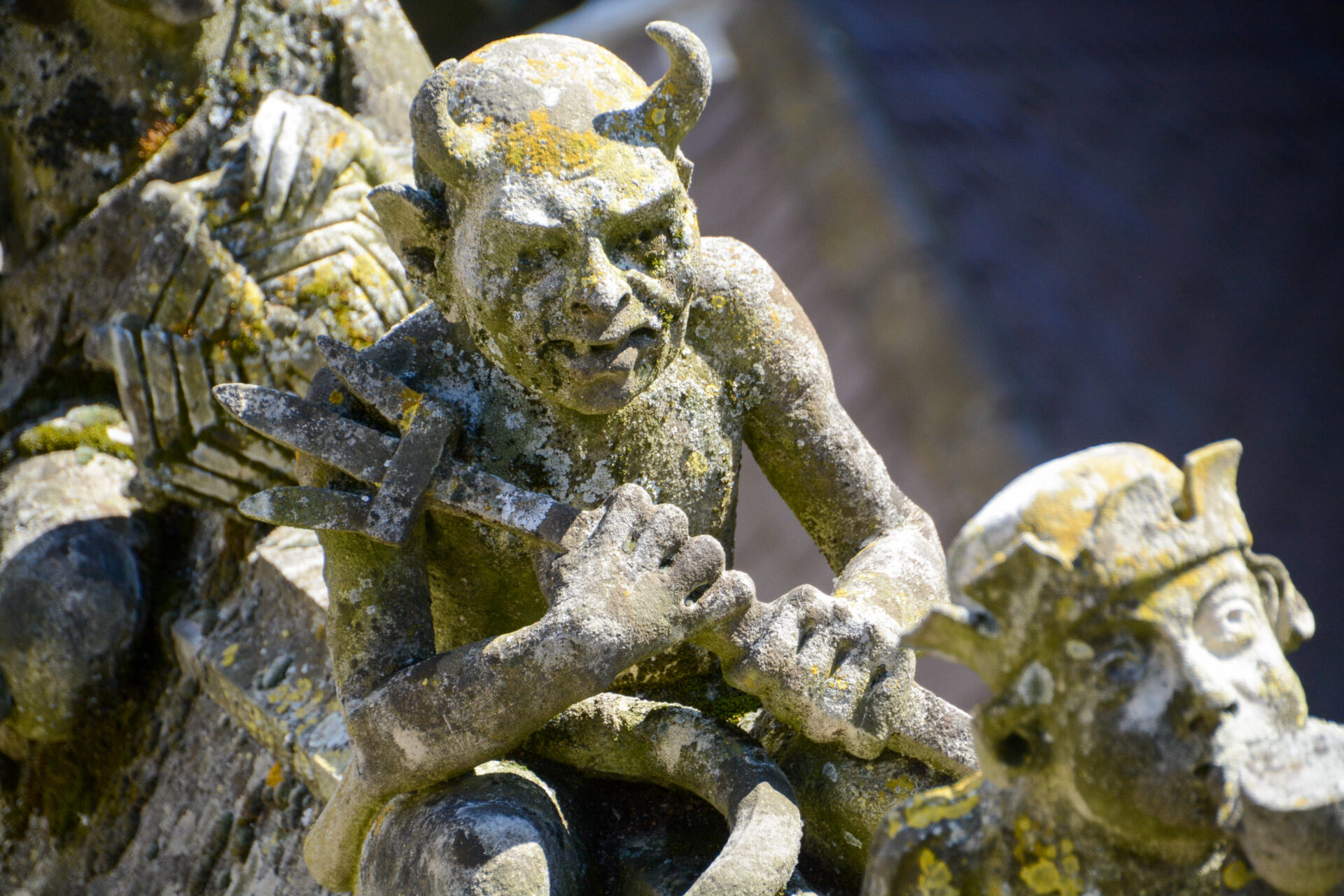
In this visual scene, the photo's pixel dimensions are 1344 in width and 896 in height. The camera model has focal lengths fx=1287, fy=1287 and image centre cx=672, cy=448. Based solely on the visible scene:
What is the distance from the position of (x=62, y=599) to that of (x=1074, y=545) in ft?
7.62

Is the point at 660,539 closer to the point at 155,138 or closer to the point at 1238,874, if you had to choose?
the point at 1238,874

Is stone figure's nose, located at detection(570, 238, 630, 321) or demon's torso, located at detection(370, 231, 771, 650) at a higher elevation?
stone figure's nose, located at detection(570, 238, 630, 321)

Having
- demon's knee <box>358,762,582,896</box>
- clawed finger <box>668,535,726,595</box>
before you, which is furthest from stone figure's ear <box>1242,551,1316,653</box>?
demon's knee <box>358,762,582,896</box>

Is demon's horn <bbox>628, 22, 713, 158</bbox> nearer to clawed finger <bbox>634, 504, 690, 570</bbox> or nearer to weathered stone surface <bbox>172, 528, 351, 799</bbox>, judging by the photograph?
clawed finger <bbox>634, 504, 690, 570</bbox>

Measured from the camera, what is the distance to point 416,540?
5.96 ft

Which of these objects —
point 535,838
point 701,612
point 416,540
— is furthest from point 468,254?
point 535,838

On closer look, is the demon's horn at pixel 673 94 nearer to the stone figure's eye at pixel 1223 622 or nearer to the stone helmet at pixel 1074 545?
the stone helmet at pixel 1074 545

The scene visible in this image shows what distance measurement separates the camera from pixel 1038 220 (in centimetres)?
514

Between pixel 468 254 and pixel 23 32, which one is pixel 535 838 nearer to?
pixel 468 254

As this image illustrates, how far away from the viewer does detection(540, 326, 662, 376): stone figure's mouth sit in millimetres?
1682

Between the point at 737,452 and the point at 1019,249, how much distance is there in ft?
10.2

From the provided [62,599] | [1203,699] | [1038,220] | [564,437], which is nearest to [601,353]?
[564,437]

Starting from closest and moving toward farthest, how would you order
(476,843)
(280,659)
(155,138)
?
(476,843) → (280,659) → (155,138)

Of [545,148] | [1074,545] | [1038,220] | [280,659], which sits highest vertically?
[545,148]
